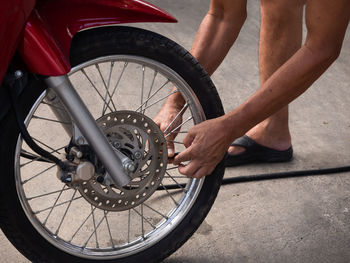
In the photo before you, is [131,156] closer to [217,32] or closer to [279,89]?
[279,89]

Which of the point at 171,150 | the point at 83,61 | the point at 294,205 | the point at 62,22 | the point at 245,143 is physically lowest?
the point at 294,205

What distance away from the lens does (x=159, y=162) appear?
162cm

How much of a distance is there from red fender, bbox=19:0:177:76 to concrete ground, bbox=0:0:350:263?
66 centimetres

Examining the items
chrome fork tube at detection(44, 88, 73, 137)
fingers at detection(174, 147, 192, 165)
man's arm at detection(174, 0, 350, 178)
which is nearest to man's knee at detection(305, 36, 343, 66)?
man's arm at detection(174, 0, 350, 178)

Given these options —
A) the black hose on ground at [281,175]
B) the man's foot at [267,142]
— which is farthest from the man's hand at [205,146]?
the man's foot at [267,142]

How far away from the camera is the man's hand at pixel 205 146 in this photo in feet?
5.18

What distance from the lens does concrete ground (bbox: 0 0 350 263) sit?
1.75 metres

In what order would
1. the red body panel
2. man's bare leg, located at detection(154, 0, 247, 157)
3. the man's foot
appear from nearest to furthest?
the red body panel < man's bare leg, located at detection(154, 0, 247, 157) < the man's foot

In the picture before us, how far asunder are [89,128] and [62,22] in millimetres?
240

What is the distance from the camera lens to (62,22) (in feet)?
4.49

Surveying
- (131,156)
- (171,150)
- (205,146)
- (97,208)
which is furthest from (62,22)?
(97,208)

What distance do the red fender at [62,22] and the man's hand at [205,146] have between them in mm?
288

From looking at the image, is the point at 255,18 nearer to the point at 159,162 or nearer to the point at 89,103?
the point at 89,103

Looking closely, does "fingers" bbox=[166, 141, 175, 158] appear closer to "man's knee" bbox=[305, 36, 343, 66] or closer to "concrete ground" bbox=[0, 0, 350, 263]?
"concrete ground" bbox=[0, 0, 350, 263]
